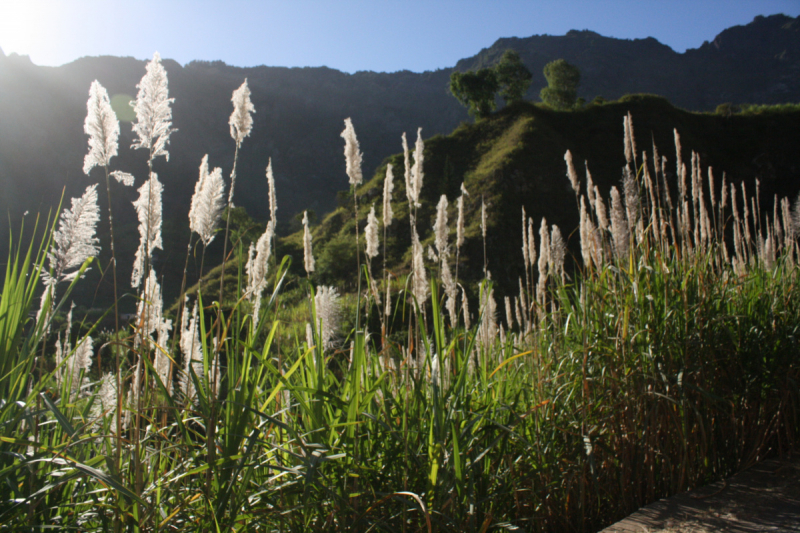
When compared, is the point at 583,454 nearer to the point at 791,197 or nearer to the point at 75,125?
the point at 791,197

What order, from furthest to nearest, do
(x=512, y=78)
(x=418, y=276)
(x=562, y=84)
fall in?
(x=562, y=84) → (x=512, y=78) → (x=418, y=276)

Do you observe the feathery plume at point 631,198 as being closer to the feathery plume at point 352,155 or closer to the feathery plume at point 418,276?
the feathery plume at point 418,276

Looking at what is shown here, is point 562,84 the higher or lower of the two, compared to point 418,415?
higher

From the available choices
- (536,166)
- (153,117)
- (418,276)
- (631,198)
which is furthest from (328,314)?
(536,166)

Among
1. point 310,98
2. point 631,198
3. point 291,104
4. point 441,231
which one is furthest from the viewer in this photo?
point 310,98

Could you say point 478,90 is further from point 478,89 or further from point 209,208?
point 209,208

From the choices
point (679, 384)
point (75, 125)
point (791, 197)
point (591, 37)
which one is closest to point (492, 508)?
point (679, 384)

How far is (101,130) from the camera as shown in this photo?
1.31m

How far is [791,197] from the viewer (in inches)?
739

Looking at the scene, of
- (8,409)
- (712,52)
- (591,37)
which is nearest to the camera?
(8,409)

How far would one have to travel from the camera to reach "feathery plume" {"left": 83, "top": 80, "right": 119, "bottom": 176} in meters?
1.30

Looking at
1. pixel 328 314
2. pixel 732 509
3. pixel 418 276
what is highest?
pixel 418 276

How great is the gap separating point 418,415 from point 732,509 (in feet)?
3.89

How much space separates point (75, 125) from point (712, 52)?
154 m
